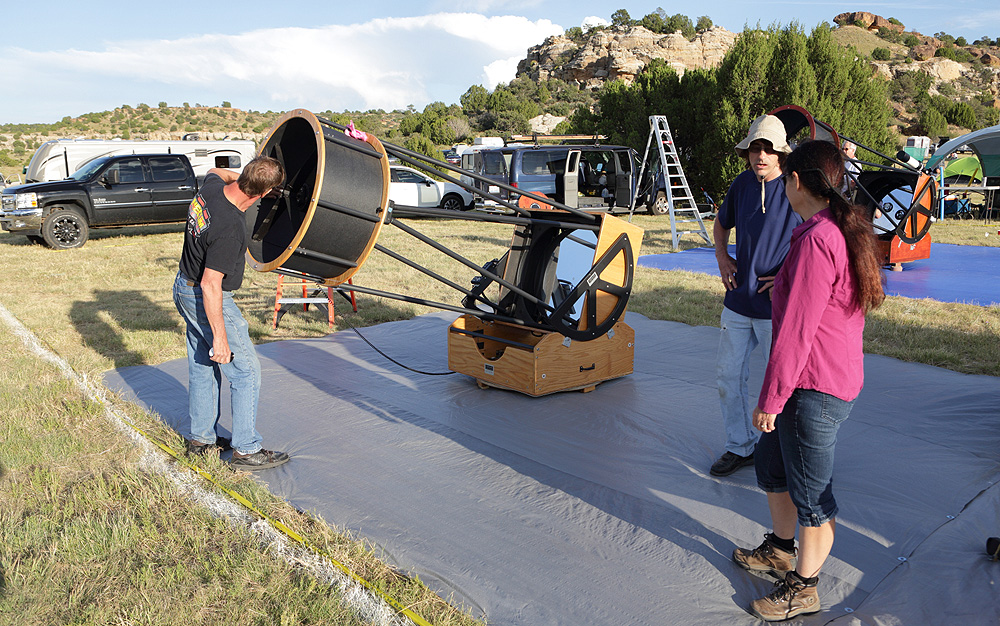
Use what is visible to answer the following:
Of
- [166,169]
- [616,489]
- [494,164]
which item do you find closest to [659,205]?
[494,164]

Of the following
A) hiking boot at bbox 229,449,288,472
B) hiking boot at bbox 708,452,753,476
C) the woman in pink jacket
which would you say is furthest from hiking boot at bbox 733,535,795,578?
hiking boot at bbox 229,449,288,472

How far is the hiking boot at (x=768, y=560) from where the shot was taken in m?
2.52

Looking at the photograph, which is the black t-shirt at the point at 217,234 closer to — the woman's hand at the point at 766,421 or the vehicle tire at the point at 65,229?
the woman's hand at the point at 766,421

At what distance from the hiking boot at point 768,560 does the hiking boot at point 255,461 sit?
7.44 ft

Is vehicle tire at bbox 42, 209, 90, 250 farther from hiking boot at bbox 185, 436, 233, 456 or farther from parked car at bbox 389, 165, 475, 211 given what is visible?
hiking boot at bbox 185, 436, 233, 456

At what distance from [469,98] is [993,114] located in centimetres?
3745

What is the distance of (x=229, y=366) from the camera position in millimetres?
3527

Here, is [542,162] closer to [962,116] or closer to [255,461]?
[255,461]

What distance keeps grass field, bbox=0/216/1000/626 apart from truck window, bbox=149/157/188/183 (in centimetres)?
680

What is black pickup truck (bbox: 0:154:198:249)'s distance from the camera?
41.9ft

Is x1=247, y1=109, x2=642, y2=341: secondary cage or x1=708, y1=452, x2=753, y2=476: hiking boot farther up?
x1=247, y1=109, x2=642, y2=341: secondary cage

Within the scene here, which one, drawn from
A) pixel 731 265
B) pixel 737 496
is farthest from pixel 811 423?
pixel 731 265

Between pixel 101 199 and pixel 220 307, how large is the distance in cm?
1218

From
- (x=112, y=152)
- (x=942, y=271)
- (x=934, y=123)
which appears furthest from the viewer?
(x=934, y=123)
